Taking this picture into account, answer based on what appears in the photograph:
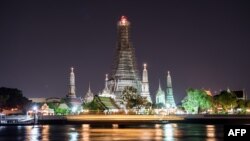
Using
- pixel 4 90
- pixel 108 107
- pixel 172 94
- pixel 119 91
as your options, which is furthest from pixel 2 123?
pixel 172 94

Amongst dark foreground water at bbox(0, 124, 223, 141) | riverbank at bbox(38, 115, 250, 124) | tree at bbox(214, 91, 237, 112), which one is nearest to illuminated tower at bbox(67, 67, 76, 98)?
riverbank at bbox(38, 115, 250, 124)

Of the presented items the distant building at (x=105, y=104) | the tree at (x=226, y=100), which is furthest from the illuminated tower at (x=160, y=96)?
the distant building at (x=105, y=104)

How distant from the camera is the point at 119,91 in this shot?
11775 centimetres

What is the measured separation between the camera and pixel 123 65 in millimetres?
121875

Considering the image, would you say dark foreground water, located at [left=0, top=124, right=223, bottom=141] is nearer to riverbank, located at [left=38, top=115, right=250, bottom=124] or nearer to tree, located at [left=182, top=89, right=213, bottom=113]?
riverbank, located at [left=38, top=115, right=250, bottom=124]

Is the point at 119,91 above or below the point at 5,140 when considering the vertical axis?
above

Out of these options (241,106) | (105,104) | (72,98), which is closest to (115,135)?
(105,104)

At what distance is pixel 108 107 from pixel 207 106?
1949 cm

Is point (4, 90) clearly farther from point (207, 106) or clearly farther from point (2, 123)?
point (207, 106)

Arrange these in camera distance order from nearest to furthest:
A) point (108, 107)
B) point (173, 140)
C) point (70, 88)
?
1. point (173, 140)
2. point (108, 107)
3. point (70, 88)

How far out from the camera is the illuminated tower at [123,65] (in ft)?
392

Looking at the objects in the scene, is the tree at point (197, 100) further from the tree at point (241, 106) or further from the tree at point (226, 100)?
the tree at point (241, 106)

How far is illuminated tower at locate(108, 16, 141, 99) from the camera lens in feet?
392

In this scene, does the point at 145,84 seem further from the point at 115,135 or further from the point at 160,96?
the point at 115,135
